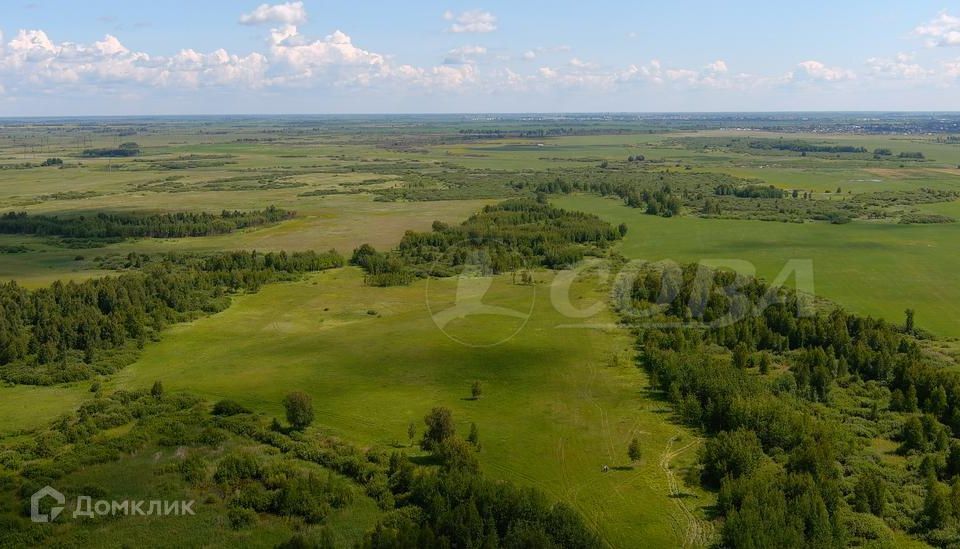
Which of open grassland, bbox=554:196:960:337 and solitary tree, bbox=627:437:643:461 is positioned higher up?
open grassland, bbox=554:196:960:337

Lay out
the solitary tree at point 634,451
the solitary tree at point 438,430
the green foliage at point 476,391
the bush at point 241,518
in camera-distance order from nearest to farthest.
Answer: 1. the bush at point 241,518
2. the solitary tree at point 634,451
3. the solitary tree at point 438,430
4. the green foliage at point 476,391

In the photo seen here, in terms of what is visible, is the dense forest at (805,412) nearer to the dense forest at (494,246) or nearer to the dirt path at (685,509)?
the dirt path at (685,509)

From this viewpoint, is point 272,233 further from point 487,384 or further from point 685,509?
point 685,509

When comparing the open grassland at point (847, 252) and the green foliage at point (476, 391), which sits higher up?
the open grassland at point (847, 252)

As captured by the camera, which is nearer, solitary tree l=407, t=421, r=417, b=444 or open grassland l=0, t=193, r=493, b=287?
solitary tree l=407, t=421, r=417, b=444

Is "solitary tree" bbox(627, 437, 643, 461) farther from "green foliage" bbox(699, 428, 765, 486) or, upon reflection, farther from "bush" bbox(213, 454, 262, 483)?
"bush" bbox(213, 454, 262, 483)

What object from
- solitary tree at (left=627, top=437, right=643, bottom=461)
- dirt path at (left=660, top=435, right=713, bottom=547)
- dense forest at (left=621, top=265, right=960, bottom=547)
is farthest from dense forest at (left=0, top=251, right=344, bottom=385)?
dense forest at (left=621, top=265, right=960, bottom=547)

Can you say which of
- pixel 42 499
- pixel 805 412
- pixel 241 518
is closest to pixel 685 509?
pixel 805 412

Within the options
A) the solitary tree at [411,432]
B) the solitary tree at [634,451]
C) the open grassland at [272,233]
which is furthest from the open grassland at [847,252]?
the solitary tree at [411,432]
